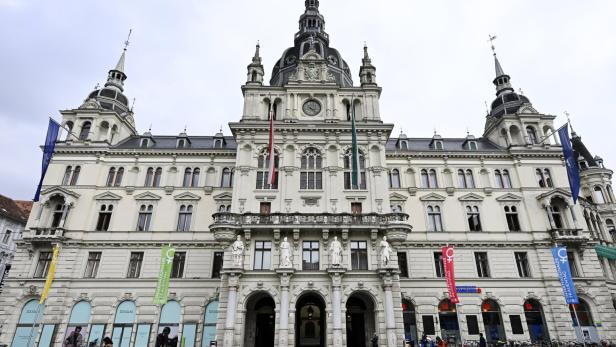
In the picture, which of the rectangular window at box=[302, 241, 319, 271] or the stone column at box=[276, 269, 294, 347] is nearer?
the stone column at box=[276, 269, 294, 347]

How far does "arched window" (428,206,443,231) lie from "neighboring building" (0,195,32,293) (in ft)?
187

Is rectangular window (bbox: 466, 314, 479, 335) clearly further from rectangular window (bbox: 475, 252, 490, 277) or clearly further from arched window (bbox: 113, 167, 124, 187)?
arched window (bbox: 113, 167, 124, 187)

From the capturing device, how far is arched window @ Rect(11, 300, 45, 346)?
3400 cm

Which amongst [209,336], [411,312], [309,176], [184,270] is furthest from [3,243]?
[411,312]

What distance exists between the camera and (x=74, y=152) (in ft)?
138

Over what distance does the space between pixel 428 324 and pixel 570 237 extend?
17.9 meters

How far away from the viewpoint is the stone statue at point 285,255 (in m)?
30.8

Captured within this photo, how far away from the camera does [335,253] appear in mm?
31141

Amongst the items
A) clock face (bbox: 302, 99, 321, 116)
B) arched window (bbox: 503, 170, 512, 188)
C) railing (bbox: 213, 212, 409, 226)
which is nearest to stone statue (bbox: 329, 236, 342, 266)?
railing (bbox: 213, 212, 409, 226)

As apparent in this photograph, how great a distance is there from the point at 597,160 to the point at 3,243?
89.1 metres

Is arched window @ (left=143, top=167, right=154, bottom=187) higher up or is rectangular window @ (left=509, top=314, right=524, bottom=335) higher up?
arched window @ (left=143, top=167, right=154, bottom=187)

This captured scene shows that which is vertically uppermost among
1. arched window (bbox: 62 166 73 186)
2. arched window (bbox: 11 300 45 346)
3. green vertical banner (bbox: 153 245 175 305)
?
arched window (bbox: 62 166 73 186)

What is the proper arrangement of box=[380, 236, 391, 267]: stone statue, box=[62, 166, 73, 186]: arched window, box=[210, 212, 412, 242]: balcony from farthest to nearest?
box=[62, 166, 73, 186]: arched window
box=[210, 212, 412, 242]: balcony
box=[380, 236, 391, 267]: stone statue

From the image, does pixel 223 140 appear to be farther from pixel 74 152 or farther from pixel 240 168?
pixel 74 152
